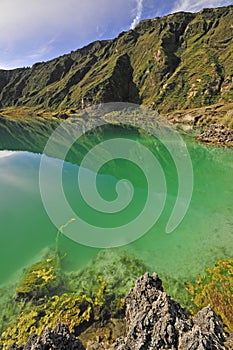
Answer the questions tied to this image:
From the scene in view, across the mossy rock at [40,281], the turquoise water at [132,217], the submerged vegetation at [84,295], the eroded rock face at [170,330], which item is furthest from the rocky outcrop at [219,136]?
the eroded rock face at [170,330]

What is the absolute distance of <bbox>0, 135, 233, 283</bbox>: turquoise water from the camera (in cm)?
2067

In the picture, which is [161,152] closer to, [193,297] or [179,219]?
[179,219]

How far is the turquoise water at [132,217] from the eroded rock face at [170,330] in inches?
351

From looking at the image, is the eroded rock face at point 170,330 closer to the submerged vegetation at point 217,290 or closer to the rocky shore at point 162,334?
the rocky shore at point 162,334

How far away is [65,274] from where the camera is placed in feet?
60.9

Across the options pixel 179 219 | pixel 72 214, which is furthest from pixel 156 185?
pixel 72 214

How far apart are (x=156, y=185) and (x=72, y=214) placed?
1559 centimetres

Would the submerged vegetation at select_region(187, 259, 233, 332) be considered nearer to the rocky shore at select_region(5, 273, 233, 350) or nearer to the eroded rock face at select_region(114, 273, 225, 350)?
the eroded rock face at select_region(114, 273, 225, 350)

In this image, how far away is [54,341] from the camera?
30.1 feet

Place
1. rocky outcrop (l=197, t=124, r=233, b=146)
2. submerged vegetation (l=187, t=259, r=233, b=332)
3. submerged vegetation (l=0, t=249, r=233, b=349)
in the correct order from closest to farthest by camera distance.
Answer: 1. submerged vegetation (l=187, t=259, r=233, b=332)
2. submerged vegetation (l=0, t=249, r=233, b=349)
3. rocky outcrop (l=197, t=124, r=233, b=146)

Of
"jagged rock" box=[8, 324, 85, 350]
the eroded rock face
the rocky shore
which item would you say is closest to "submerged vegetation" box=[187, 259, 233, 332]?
the eroded rock face

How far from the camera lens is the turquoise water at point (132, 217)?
20.7 metres

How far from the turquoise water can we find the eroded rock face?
891 cm

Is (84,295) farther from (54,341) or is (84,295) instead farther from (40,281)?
(54,341)
